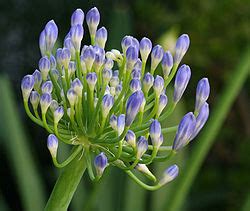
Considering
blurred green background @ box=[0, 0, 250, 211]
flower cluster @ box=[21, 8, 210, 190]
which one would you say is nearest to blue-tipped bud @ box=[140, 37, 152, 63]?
flower cluster @ box=[21, 8, 210, 190]

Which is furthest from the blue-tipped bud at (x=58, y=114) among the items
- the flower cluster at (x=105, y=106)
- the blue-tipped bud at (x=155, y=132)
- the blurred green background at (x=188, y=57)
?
the blurred green background at (x=188, y=57)

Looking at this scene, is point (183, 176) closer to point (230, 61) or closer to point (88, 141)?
point (88, 141)

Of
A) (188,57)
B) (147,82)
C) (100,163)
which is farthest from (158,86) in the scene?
(188,57)

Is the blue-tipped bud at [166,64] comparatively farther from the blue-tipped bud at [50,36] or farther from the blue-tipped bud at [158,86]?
the blue-tipped bud at [50,36]

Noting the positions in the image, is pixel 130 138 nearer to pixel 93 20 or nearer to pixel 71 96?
pixel 71 96

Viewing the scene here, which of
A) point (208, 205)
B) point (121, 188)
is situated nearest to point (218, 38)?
point (208, 205)

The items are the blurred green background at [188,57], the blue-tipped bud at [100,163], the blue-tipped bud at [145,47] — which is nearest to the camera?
the blue-tipped bud at [100,163]

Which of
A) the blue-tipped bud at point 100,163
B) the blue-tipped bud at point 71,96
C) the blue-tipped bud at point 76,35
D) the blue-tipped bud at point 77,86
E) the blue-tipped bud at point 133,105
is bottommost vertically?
the blue-tipped bud at point 100,163
